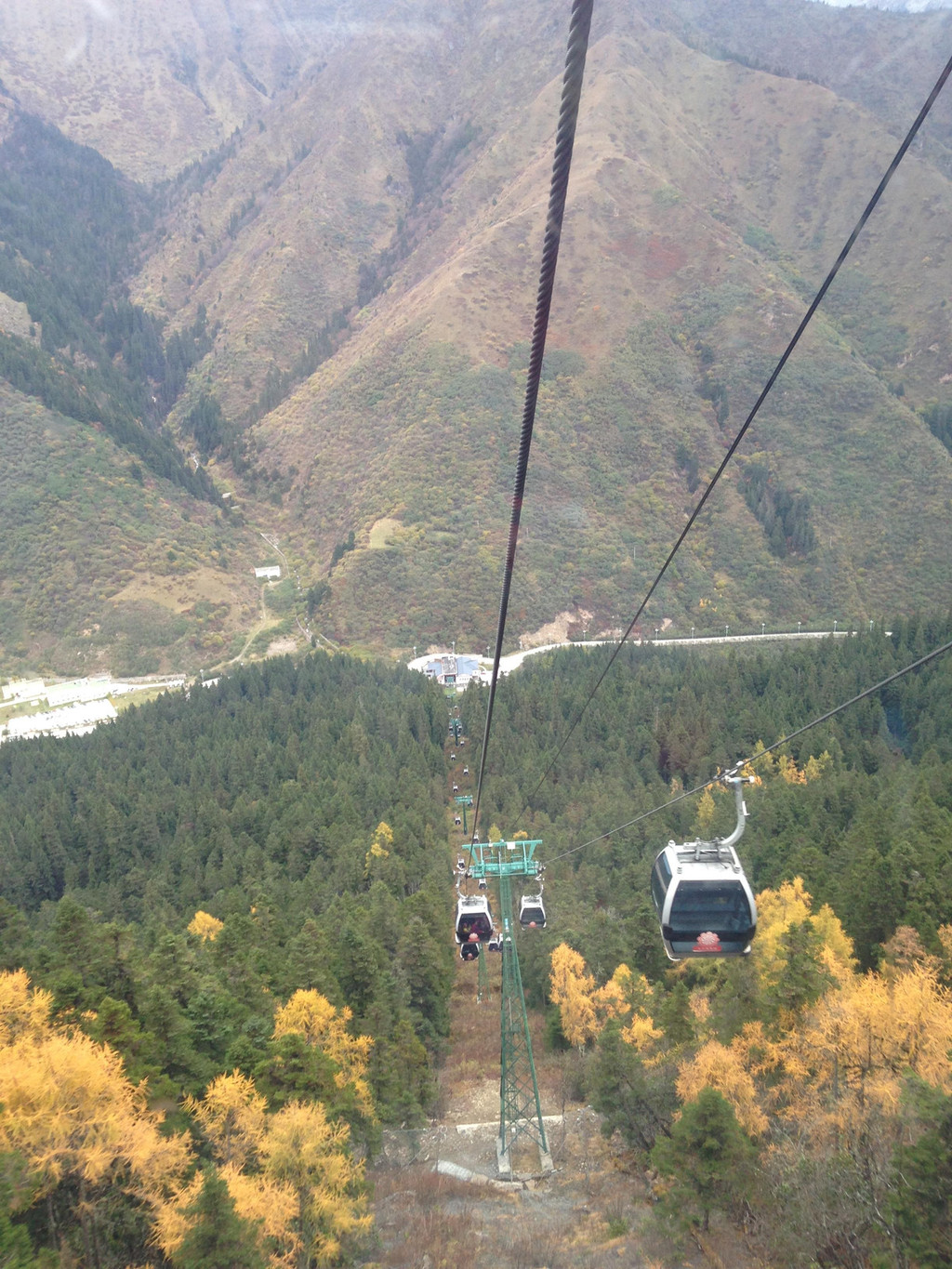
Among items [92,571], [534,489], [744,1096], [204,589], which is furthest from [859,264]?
[744,1096]

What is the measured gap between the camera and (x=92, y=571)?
369 ft

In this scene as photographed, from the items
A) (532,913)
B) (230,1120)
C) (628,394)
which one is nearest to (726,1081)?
(532,913)

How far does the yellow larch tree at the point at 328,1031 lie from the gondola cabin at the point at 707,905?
1412 centimetres

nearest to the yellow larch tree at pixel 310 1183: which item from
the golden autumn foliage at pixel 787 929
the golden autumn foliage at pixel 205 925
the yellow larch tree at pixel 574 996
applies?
the golden autumn foliage at pixel 787 929

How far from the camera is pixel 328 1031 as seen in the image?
27.7m

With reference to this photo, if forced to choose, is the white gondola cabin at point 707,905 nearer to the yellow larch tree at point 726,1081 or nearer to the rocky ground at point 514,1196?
the yellow larch tree at point 726,1081

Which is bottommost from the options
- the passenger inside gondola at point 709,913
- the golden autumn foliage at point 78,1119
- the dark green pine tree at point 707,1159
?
the dark green pine tree at point 707,1159

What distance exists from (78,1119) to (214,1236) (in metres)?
3.04

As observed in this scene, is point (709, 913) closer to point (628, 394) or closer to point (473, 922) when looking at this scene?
point (473, 922)

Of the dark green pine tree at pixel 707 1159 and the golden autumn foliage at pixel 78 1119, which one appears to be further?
the dark green pine tree at pixel 707 1159

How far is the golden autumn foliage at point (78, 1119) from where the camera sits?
606 inches

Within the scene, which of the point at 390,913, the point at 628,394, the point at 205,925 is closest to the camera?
the point at 390,913

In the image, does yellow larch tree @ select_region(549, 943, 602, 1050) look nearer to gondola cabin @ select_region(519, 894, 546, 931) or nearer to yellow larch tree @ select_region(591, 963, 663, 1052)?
yellow larch tree @ select_region(591, 963, 663, 1052)

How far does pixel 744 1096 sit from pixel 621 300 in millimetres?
133411
